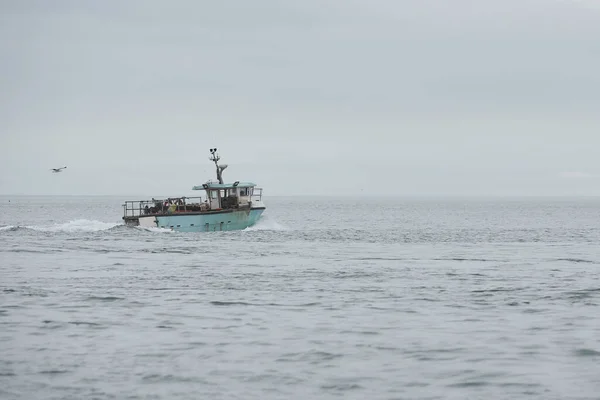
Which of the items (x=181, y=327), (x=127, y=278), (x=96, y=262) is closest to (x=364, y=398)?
(x=181, y=327)

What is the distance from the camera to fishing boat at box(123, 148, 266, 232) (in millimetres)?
61281

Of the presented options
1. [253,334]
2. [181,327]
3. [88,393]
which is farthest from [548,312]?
[88,393]

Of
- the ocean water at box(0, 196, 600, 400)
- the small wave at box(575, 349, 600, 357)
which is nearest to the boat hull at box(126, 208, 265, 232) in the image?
the ocean water at box(0, 196, 600, 400)

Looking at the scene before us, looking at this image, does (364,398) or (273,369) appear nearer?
(364,398)

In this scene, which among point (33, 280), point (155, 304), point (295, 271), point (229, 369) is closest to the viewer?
point (229, 369)

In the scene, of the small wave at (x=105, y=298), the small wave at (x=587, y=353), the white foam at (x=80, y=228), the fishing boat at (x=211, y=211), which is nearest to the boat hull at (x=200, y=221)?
the fishing boat at (x=211, y=211)

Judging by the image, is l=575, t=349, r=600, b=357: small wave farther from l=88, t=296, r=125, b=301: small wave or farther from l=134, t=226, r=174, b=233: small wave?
l=134, t=226, r=174, b=233: small wave

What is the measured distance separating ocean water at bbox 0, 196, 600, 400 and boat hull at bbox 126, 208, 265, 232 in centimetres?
1921

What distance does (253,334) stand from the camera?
20031 millimetres

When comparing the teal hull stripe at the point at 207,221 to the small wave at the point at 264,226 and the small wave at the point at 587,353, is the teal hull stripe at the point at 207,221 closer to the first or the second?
the small wave at the point at 264,226

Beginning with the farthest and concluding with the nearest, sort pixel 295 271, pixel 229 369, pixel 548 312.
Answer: pixel 295 271 < pixel 548 312 < pixel 229 369

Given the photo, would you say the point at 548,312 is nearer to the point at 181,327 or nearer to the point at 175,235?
the point at 181,327

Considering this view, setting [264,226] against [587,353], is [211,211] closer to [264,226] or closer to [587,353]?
[264,226]

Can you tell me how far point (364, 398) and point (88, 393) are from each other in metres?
4.66
